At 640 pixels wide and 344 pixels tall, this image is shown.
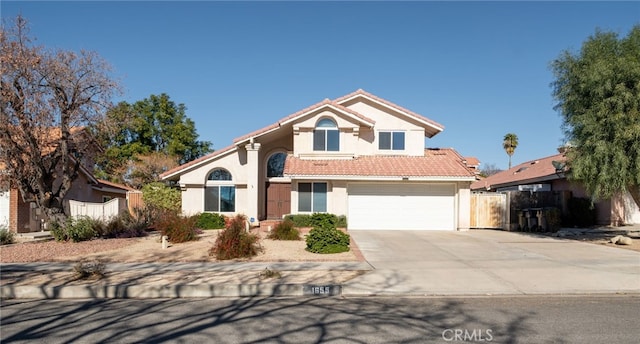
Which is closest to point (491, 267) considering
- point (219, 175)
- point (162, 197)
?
point (219, 175)

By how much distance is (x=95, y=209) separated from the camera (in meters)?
21.6

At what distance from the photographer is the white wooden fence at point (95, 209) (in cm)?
2075

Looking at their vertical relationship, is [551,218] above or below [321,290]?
above

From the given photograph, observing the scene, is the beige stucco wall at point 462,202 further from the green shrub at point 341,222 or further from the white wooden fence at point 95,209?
the white wooden fence at point 95,209

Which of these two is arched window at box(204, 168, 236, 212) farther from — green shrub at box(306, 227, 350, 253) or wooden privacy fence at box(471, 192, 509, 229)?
wooden privacy fence at box(471, 192, 509, 229)

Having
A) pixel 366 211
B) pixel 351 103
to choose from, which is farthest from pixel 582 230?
pixel 351 103

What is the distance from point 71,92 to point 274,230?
346 inches

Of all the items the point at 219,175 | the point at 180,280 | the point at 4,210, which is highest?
the point at 219,175

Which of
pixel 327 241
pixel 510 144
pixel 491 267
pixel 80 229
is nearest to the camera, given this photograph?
pixel 491 267

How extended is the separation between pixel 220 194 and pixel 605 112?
55.6 ft

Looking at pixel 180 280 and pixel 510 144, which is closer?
pixel 180 280

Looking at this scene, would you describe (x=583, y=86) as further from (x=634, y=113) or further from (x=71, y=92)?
(x=71, y=92)

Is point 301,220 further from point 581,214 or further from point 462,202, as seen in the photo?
point 581,214

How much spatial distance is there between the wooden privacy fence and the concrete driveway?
14.8 ft
